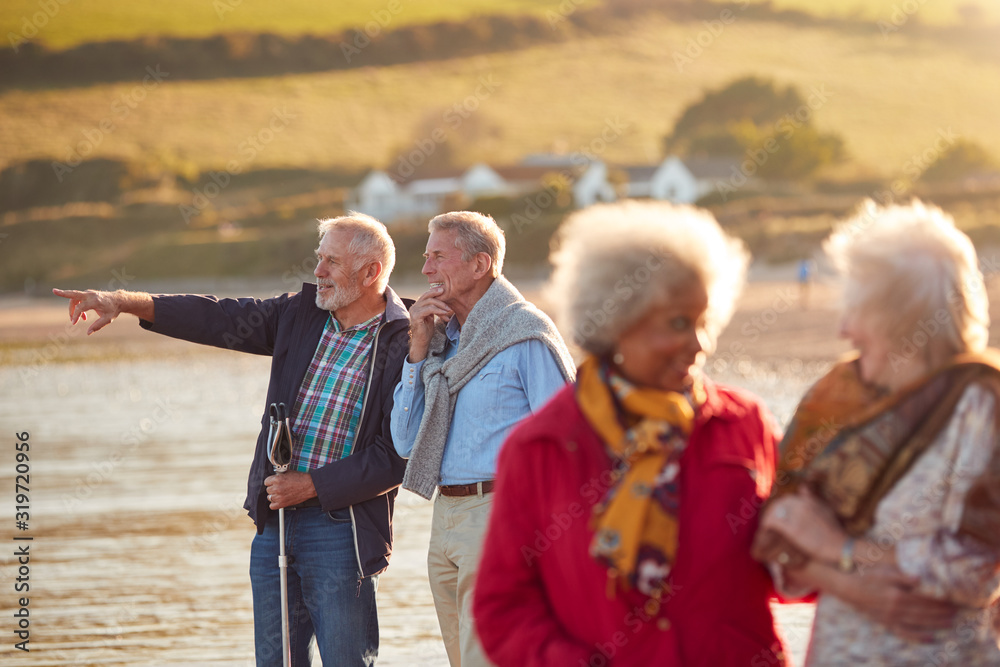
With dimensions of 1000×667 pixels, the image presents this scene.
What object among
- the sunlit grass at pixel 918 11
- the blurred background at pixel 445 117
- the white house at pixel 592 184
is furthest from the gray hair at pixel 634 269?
the sunlit grass at pixel 918 11

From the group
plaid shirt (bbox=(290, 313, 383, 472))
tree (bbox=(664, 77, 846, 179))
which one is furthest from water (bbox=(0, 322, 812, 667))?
tree (bbox=(664, 77, 846, 179))

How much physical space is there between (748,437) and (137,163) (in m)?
91.9

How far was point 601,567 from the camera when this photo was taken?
2.11 metres

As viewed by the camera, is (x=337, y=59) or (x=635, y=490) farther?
(x=337, y=59)

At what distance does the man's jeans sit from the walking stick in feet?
0.28

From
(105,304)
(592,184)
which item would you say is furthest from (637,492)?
(592,184)

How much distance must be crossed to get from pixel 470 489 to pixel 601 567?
1.74m

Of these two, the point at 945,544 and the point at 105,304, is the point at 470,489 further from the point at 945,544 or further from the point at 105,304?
the point at 945,544

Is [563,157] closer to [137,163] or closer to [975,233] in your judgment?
[137,163]

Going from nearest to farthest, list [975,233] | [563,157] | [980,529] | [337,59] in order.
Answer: [980,529] → [975,233] → [563,157] → [337,59]

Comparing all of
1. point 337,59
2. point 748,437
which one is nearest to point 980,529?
point 748,437

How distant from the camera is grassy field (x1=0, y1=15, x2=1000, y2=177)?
295 ft

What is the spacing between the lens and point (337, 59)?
110812mm

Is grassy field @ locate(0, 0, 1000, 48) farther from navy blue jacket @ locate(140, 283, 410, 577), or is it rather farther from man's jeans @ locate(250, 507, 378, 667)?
man's jeans @ locate(250, 507, 378, 667)
